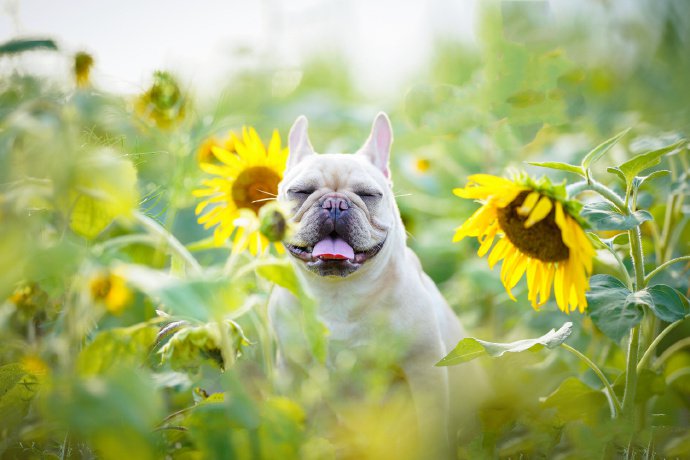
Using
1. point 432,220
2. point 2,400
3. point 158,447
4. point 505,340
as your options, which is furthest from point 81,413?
point 432,220

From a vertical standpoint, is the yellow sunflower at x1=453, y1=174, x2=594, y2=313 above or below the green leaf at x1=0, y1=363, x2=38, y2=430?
above

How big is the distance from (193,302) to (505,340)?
190 cm

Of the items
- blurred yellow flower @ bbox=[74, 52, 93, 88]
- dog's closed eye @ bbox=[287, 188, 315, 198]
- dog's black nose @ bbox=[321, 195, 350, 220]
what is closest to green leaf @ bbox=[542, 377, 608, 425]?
dog's black nose @ bbox=[321, 195, 350, 220]

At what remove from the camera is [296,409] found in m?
1.21

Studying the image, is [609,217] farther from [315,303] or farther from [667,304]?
[315,303]

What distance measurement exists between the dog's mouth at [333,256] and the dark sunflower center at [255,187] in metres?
0.24

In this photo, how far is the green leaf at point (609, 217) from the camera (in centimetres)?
130

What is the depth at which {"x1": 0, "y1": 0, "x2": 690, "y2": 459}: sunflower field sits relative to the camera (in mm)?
988

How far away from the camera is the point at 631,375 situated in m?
1.51

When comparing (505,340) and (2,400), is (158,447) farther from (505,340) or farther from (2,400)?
(505,340)

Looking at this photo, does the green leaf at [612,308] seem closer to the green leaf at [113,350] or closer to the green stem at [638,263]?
the green stem at [638,263]

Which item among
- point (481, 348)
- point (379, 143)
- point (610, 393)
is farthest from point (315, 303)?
point (379, 143)

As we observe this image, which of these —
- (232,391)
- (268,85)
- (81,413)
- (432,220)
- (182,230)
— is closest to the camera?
(81,413)

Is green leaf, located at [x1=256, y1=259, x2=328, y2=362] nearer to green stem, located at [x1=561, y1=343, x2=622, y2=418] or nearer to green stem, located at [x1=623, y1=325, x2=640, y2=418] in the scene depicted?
green stem, located at [x1=561, y1=343, x2=622, y2=418]
